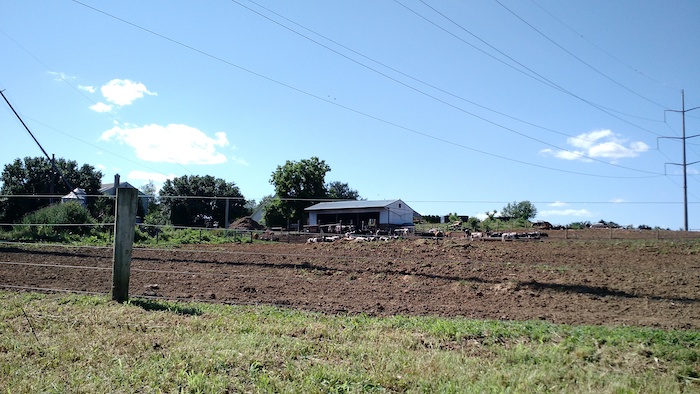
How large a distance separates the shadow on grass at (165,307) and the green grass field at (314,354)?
2 cm

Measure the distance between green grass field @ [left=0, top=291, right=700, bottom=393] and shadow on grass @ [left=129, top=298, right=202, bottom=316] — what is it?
25 mm

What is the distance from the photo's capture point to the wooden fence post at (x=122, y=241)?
236 inches

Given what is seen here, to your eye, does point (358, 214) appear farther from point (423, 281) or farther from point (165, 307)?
point (165, 307)

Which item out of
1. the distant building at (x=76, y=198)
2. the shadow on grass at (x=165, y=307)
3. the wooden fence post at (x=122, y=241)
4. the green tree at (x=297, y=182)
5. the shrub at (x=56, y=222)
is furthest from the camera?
the green tree at (x=297, y=182)

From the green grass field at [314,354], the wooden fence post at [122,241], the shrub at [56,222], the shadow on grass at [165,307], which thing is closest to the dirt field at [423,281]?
the shadow on grass at [165,307]

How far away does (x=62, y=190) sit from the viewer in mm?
50406

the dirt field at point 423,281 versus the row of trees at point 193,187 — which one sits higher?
the row of trees at point 193,187

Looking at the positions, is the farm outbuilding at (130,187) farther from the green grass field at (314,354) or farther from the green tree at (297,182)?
the green tree at (297,182)

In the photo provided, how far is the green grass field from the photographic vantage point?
3.56m

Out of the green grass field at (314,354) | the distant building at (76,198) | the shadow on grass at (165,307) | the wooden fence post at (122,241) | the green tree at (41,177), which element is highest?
the green tree at (41,177)

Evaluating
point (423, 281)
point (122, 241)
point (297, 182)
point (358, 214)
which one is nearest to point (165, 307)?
point (122, 241)

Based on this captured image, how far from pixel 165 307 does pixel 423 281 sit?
4.87 metres

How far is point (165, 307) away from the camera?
5867 mm

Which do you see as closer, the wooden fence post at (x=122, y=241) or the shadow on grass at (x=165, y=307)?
the shadow on grass at (x=165, y=307)
